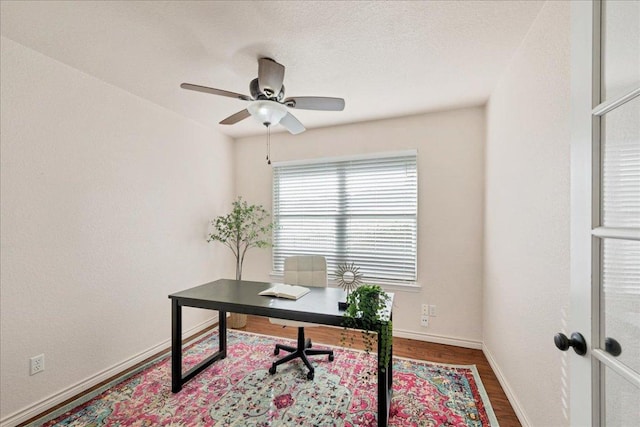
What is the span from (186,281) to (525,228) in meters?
3.24

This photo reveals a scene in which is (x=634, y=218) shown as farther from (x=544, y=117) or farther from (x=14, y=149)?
(x=14, y=149)

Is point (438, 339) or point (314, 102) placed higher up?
point (314, 102)

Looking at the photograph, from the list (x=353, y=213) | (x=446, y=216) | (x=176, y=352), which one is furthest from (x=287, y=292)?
(x=446, y=216)

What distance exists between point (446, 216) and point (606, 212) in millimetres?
Result: 2284

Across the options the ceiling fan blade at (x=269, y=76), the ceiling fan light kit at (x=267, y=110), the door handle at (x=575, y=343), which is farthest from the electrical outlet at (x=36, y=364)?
the door handle at (x=575, y=343)

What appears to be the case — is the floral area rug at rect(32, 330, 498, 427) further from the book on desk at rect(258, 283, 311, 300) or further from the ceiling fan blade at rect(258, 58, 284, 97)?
the ceiling fan blade at rect(258, 58, 284, 97)

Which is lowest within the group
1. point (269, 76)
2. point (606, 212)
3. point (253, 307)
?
point (253, 307)

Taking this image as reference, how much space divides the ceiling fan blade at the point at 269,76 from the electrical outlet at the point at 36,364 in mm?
2391

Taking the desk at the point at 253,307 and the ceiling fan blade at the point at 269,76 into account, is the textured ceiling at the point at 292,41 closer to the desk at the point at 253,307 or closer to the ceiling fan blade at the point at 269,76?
the ceiling fan blade at the point at 269,76

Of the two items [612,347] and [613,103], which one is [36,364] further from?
[613,103]

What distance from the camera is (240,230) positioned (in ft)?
11.5

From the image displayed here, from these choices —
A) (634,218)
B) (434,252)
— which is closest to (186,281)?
(434,252)

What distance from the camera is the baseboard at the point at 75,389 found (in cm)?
179

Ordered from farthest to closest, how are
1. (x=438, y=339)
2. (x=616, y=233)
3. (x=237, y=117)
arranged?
(x=438, y=339) < (x=237, y=117) < (x=616, y=233)
